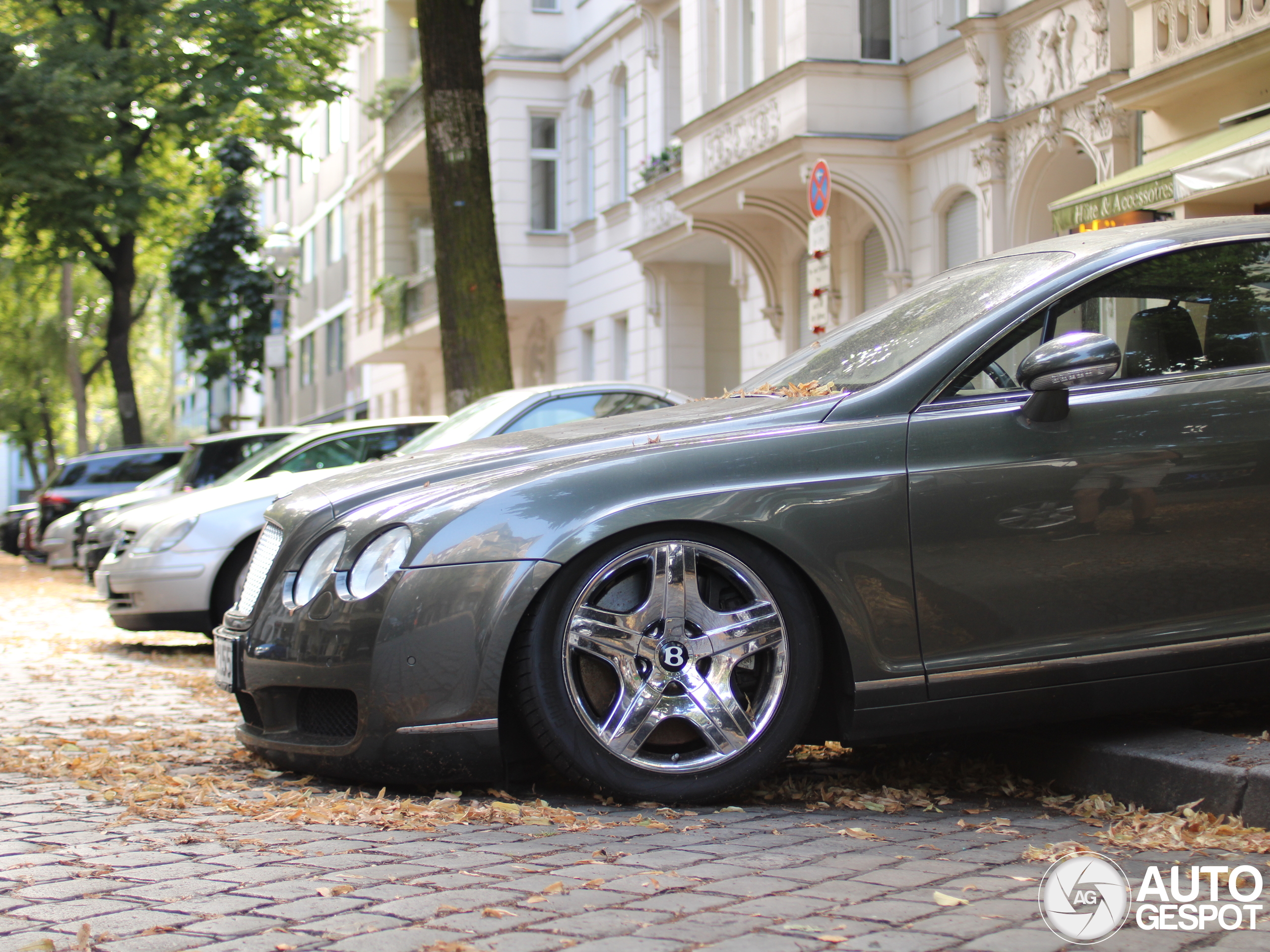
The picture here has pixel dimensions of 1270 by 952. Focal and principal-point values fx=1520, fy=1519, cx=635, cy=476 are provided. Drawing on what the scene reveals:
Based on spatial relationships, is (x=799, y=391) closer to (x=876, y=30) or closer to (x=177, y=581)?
(x=177, y=581)

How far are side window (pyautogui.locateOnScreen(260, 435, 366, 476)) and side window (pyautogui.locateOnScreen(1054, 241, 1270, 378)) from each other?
7.07m

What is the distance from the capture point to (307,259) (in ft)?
164

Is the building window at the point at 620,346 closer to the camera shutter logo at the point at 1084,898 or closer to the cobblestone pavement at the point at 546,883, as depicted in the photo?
the cobblestone pavement at the point at 546,883

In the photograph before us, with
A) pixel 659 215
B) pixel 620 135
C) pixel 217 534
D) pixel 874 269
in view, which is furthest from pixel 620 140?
pixel 217 534

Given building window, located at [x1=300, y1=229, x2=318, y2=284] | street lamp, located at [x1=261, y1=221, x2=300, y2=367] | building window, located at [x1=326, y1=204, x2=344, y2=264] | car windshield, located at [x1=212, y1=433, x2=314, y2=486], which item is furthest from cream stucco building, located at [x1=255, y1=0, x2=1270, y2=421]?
building window, located at [x1=300, y1=229, x2=318, y2=284]

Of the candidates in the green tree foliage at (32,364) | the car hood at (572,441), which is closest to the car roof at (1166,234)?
the car hood at (572,441)

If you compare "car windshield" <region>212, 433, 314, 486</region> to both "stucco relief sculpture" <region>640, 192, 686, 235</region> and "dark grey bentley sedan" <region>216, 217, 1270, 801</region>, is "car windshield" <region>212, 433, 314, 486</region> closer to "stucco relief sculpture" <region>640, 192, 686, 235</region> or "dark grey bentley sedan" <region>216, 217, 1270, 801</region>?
"dark grey bentley sedan" <region>216, 217, 1270, 801</region>

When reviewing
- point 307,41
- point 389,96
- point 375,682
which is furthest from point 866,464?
point 389,96

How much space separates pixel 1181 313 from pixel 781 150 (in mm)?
12692

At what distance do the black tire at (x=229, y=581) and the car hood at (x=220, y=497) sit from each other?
297mm

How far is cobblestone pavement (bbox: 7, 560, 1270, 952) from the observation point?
9.73 ft

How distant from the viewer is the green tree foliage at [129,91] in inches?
874

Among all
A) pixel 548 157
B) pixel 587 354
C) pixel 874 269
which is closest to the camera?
pixel 874 269

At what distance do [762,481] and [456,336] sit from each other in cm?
869
